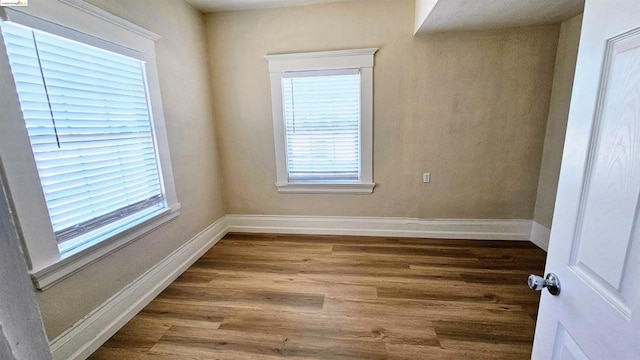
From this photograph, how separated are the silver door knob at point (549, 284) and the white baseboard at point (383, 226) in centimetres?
232

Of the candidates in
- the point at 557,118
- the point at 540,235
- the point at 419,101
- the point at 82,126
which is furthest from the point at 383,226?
the point at 82,126

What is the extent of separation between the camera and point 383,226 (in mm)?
3150

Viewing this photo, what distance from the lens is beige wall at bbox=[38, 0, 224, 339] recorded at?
1580mm

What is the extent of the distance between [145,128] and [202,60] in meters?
1.18

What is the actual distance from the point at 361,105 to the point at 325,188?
104 cm

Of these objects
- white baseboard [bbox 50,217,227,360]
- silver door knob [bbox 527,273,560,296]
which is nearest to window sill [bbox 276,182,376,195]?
white baseboard [bbox 50,217,227,360]

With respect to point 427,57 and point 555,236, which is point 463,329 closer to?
point 555,236

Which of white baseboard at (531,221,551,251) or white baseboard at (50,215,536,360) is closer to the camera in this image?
white baseboard at (50,215,536,360)

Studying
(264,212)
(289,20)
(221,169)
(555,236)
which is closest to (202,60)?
(289,20)

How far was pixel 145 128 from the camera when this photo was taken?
2090mm

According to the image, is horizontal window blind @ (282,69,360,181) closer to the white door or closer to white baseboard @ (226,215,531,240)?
white baseboard @ (226,215,531,240)

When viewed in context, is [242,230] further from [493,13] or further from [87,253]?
[493,13]

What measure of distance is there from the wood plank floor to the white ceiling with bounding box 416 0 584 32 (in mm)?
2215

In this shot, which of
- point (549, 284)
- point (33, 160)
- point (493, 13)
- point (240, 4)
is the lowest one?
point (549, 284)
